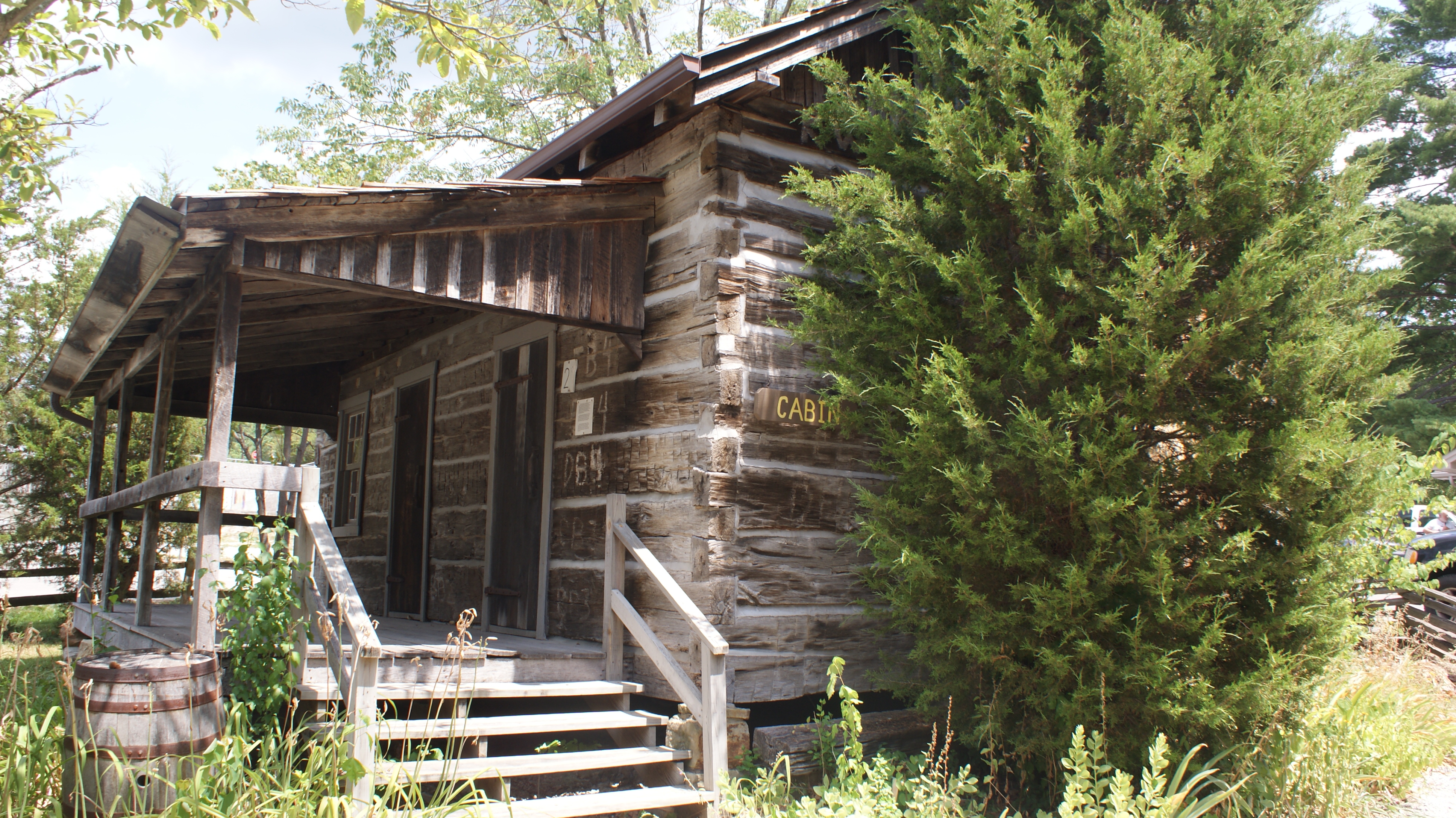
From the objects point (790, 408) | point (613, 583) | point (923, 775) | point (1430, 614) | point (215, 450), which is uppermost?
point (790, 408)

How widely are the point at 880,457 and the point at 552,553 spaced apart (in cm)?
253

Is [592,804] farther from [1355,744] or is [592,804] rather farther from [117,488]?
[117,488]

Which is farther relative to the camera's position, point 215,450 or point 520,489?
point 520,489

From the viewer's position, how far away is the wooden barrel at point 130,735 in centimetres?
313

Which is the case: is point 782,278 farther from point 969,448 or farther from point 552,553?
point 552,553

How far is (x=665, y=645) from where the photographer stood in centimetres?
512

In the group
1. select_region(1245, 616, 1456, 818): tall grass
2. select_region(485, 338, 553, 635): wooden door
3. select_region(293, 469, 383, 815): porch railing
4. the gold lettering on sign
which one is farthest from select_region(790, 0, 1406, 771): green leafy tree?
select_region(485, 338, 553, 635): wooden door

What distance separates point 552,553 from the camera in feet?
20.6

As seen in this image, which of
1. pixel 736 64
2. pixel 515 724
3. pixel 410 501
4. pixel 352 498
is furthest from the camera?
pixel 352 498

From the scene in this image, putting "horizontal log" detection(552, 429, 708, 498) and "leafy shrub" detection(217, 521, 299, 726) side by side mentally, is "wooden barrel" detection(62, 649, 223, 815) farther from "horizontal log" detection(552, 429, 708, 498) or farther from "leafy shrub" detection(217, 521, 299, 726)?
"horizontal log" detection(552, 429, 708, 498)

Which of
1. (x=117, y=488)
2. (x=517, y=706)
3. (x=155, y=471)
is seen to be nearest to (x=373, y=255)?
(x=517, y=706)

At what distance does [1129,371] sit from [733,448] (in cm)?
213

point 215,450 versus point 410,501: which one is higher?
point 215,450

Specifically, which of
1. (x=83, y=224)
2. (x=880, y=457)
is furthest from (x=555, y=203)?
(x=83, y=224)
